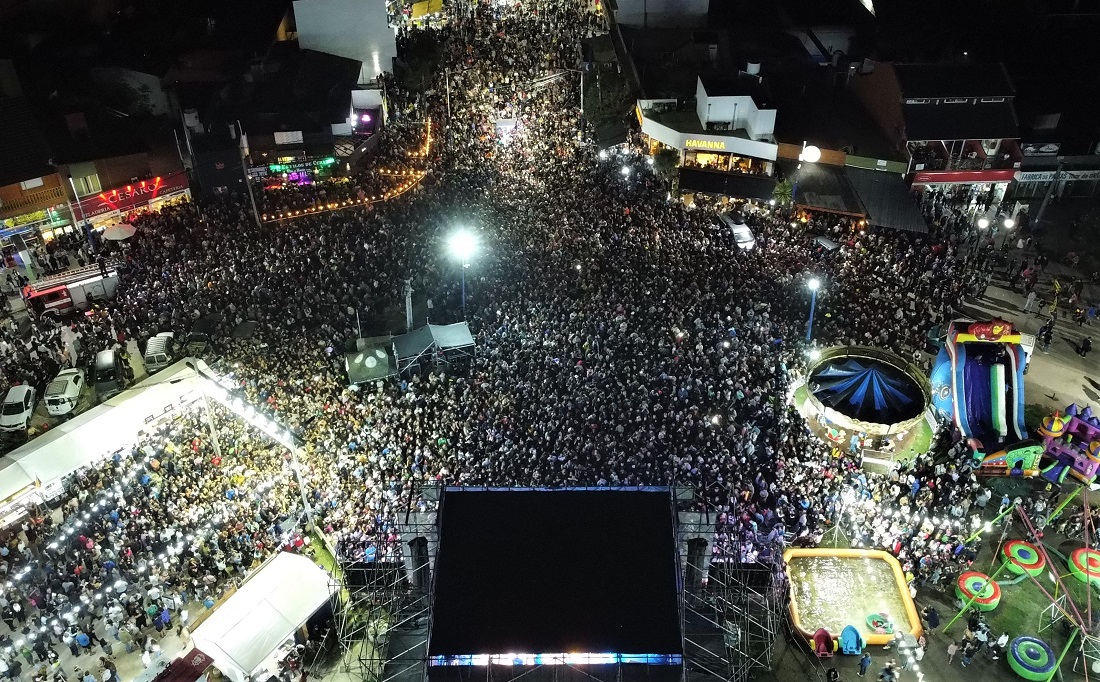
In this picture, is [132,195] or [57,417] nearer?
[57,417]

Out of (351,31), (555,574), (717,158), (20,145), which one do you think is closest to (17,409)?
(20,145)

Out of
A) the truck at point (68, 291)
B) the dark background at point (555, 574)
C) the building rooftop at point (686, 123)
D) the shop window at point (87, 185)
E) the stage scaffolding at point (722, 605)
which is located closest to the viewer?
the dark background at point (555, 574)

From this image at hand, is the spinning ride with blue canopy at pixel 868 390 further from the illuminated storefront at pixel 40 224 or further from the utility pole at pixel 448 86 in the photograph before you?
the illuminated storefront at pixel 40 224

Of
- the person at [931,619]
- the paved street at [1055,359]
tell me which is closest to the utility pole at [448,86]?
the paved street at [1055,359]

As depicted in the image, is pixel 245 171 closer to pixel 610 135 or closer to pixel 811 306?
pixel 610 135

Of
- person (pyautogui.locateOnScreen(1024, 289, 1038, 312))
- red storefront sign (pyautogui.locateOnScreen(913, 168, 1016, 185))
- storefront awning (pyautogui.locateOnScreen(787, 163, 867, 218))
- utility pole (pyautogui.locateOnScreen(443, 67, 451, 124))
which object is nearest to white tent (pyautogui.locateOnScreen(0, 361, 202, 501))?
utility pole (pyautogui.locateOnScreen(443, 67, 451, 124))

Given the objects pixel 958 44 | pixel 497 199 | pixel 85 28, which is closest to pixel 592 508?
pixel 497 199
